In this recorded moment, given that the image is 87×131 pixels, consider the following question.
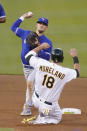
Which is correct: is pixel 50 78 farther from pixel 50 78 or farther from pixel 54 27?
pixel 54 27

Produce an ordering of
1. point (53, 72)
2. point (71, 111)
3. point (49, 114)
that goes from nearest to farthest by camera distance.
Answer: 1. point (53, 72)
2. point (49, 114)
3. point (71, 111)

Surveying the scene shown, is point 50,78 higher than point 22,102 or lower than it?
higher

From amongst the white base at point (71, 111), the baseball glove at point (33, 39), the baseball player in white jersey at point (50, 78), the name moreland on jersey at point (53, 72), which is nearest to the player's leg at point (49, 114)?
the baseball player in white jersey at point (50, 78)

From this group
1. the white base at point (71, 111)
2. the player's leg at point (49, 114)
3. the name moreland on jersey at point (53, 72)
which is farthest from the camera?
the white base at point (71, 111)

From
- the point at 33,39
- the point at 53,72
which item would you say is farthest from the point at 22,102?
the point at 53,72

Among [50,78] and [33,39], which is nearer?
[50,78]

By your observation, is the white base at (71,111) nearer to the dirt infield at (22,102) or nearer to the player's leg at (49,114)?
the dirt infield at (22,102)

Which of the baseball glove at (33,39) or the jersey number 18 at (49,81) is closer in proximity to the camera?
the jersey number 18 at (49,81)

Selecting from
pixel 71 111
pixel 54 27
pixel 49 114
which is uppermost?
pixel 54 27
